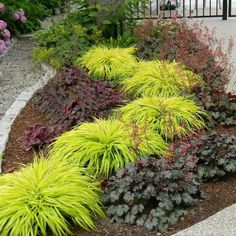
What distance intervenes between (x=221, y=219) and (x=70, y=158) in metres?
1.24

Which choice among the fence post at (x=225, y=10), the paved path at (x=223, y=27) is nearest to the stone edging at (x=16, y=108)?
the paved path at (x=223, y=27)

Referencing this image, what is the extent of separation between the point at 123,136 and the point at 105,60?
8.36 ft

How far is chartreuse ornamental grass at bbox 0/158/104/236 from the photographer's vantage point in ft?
11.5

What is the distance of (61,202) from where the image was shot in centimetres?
361

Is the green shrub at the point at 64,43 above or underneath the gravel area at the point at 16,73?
above

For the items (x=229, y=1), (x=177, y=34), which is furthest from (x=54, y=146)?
(x=229, y=1)

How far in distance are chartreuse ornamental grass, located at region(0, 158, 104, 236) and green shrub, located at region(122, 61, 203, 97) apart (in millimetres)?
1877

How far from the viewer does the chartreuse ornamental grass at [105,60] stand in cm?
657

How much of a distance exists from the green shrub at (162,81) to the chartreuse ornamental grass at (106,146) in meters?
1.08

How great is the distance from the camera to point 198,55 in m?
5.83

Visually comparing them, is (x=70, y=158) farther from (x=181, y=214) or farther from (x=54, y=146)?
(x=181, y=214)

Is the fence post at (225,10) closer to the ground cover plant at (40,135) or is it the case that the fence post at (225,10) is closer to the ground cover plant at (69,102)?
the ground cover plant at (69,102)

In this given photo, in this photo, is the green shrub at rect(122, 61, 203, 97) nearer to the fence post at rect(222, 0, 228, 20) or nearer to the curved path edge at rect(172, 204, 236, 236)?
the curved path edge at rect(172, 204, 236, 236)

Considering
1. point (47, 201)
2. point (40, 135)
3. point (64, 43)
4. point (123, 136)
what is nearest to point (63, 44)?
point (64, 43)
